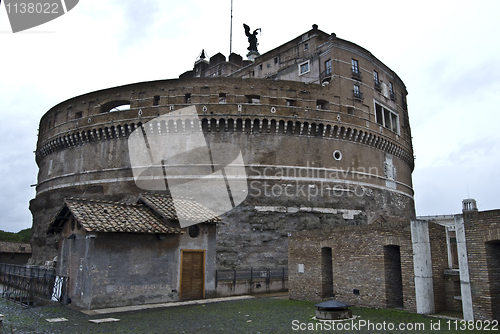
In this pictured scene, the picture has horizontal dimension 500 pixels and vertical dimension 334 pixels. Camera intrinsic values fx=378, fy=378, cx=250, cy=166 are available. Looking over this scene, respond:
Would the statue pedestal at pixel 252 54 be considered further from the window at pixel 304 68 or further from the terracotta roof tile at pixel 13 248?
the terracotta roof tile at pixel 13 248

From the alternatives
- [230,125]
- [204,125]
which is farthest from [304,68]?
[204,125]

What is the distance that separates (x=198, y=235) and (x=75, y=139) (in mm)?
18046

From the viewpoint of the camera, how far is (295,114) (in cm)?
2541

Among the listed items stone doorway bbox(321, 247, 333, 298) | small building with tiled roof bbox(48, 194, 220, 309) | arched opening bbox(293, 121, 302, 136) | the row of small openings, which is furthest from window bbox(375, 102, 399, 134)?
small building with tiled roof bbox(48, 194, 220, 309)

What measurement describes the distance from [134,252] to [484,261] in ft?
33.8

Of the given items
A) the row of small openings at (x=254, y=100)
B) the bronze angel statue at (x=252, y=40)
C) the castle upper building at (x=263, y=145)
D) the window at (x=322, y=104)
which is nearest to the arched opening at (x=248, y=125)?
the castle upper building at (x=263, y=145)

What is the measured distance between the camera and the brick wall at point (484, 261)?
29.5ft

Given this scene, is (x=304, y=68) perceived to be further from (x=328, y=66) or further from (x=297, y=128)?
(x=297, y=128)

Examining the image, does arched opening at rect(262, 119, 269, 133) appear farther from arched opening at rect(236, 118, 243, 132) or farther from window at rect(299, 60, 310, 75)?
window at rect(299, 60, 310, 75)

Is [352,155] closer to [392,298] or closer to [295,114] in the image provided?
[295,114]

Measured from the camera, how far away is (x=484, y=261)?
362 inches

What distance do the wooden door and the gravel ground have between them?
1.63m

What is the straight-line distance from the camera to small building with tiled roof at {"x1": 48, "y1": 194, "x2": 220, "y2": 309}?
12.0 m

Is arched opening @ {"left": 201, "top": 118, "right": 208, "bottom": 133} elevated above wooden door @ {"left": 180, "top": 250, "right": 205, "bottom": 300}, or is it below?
above
